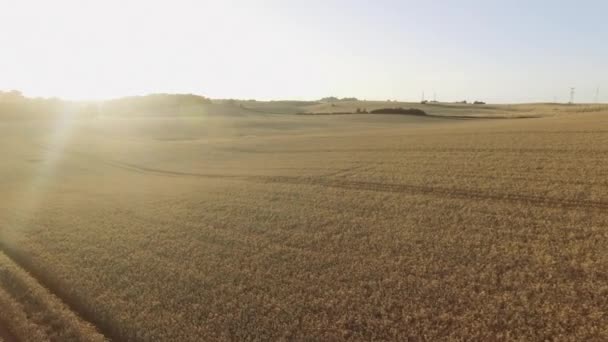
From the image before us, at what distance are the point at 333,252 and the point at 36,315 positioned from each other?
118 inches

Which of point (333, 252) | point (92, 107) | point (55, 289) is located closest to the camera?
point (55, 289)

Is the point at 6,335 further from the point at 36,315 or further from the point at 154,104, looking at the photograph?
the point at 154,104

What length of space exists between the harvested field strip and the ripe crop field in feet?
0.06

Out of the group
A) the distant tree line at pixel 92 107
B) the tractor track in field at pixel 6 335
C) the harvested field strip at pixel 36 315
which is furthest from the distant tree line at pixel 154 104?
the tractor track in field at pixel 6 335

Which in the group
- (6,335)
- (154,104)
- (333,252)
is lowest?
(6,335)

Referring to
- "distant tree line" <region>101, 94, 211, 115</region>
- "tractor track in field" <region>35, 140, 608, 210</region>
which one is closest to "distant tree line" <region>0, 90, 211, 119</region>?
"distant tree line" <region>101, 94, 211, 115</region>

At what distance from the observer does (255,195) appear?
23.5 ft

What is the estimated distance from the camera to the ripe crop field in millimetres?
3207

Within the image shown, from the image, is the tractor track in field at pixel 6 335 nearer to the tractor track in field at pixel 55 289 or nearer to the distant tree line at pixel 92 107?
the tractor track in field at pixel 55 289

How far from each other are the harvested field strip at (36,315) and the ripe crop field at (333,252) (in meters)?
0.02

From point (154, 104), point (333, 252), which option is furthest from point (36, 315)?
point (154, 104)

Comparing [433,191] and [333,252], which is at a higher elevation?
[433,191]

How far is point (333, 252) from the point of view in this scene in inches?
175

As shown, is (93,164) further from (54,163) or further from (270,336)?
(270,336)
